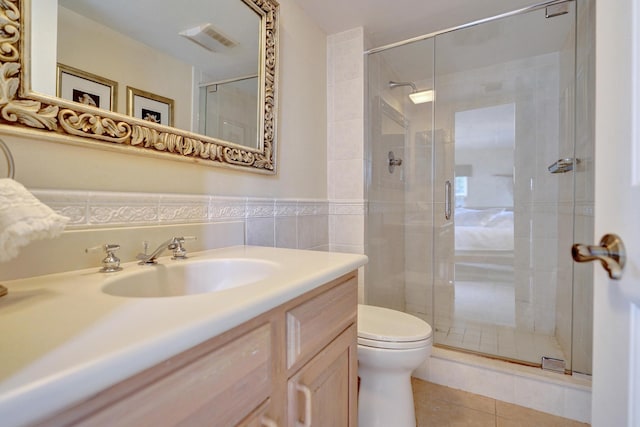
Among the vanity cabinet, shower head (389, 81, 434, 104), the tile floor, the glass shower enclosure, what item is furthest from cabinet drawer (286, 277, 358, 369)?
shower head (389, 81, 434, 104)

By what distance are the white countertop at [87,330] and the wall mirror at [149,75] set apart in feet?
1.39

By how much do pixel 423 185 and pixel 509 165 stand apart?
645mm

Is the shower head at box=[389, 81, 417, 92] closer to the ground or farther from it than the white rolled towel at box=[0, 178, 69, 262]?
farther from it

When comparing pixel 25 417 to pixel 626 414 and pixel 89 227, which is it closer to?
pixel 89 227

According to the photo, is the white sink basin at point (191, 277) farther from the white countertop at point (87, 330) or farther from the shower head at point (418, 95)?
the shower head at point (418, 95)

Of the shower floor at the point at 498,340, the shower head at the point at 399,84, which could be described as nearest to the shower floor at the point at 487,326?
the shower floor at the point at 498,340

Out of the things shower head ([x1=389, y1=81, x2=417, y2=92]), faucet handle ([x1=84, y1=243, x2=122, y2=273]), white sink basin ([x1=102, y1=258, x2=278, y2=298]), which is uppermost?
shower head ([x1=389, y1=81, x2=417, y2=92])

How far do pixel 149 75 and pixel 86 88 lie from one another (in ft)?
0.68

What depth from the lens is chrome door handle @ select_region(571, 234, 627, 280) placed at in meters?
0.45

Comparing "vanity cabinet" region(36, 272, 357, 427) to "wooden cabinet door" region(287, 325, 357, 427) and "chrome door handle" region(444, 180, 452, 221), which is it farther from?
"chrome door handle" region(444, 180, 452, 221)

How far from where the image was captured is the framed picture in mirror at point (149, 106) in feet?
2.91

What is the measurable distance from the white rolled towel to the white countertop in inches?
4.1

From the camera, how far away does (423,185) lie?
8.12 feet

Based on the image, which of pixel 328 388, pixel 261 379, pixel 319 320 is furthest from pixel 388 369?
pixel 261 379
